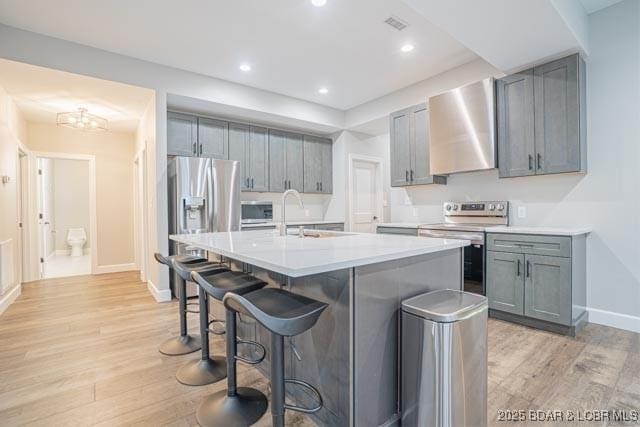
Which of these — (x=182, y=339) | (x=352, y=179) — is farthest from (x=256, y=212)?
(x=182, y=339)

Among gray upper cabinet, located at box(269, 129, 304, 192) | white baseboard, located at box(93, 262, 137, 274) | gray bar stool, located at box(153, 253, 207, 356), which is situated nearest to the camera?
gray bar stool, located at box(153, 253, 207, 356)

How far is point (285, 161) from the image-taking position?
524 centimetres

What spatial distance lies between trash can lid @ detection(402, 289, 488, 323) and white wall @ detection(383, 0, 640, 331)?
7.22ft

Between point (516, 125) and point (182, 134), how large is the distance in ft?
13.2

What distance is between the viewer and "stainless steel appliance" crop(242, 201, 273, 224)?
4859 millimetres

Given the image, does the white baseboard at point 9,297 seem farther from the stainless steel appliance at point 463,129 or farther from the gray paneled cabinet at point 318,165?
the stainless steel appliance at point 463,129

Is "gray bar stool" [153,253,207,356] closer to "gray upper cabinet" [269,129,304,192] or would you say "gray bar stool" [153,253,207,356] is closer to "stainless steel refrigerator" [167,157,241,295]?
"stainless steel refrigerator" [167,157,241,295]

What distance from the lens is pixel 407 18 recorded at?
285 cm

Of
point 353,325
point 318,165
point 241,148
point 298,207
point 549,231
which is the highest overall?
point 241,148

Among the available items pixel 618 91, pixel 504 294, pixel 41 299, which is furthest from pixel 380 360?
pixel 41 299

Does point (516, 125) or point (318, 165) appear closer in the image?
point (516, 125)

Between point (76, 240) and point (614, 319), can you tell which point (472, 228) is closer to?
point (614, 319)

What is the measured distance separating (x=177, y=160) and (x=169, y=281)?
1.52 metres

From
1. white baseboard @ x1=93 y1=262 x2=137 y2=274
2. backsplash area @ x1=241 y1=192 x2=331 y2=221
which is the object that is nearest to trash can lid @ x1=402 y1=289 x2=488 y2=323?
backsplash area @ x1=241 y1=192 x2=331 y2=221
